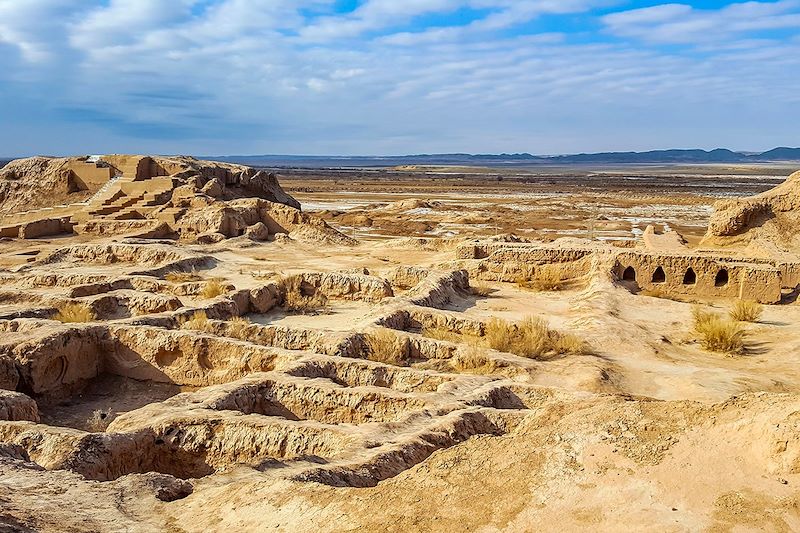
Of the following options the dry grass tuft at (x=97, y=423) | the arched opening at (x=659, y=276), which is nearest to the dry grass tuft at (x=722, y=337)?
the arched opening at (x=659, y=276)

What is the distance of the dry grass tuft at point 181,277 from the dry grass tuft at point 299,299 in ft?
8.16

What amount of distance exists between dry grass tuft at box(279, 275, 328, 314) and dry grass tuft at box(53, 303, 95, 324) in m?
3.38

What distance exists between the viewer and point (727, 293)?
13750 mm

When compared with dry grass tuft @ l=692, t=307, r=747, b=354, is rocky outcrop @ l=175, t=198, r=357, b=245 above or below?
above

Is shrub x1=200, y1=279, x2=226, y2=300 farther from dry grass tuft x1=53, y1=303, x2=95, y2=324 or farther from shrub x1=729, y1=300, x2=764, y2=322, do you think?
shrub x1=729, y1=300, x2=764, y2=322

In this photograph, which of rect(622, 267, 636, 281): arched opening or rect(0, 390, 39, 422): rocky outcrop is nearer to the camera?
rect(0, 390, 39, 422): rocky outcrop

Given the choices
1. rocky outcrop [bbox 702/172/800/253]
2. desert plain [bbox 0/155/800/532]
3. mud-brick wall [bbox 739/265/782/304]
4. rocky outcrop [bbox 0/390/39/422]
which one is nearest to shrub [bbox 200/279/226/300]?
desert plain [bbox 0/155/800/532]

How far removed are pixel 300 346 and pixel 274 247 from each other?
1134 cm

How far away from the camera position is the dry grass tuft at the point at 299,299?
1188 centimetres

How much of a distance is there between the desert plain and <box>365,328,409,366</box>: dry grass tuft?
3 centimetres

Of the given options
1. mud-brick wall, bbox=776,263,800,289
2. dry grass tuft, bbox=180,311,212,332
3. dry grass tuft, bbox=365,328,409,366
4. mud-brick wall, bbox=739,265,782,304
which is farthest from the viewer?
mud-brick wall, bbox=776,263,800,289

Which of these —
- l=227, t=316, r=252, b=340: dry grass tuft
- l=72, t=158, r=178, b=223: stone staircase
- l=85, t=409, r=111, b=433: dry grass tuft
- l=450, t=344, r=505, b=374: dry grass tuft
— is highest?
l=72, t=158, r=178, b=223: stone staircase

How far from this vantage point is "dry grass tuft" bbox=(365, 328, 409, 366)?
878 centimetres

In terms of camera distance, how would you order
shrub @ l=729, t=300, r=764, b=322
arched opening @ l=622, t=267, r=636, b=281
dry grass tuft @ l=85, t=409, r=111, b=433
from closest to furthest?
dry grass tuft @ l=85, t=409, r=111, b=433 → shrub @ l=729, t=300, r=764, b=322 → arched opening @ l=622, t=267, r=636, b=281
